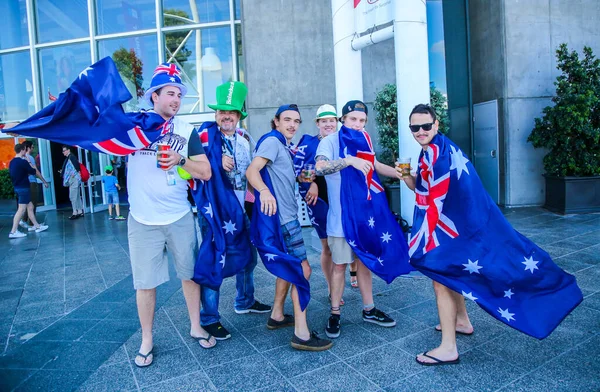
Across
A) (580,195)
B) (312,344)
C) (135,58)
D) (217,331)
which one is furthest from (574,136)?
(135,58)

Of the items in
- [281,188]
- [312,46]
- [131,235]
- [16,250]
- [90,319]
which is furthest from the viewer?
[312,46]

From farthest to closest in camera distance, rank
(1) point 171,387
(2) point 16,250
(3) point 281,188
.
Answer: (2) point 16,250
(3) point 281,188
(1) point 171,387

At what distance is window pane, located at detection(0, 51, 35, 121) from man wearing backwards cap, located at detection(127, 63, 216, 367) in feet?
42.5

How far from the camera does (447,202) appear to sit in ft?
9.62

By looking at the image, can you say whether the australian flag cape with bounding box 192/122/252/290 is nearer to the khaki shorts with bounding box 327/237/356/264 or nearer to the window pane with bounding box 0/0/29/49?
the khaki shorts with bounding box 327/237/356/264

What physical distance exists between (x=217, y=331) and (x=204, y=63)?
32.8ft

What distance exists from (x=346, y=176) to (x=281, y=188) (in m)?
0.55

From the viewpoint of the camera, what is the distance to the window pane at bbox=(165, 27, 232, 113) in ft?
39.7

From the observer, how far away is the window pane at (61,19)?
13211 mm

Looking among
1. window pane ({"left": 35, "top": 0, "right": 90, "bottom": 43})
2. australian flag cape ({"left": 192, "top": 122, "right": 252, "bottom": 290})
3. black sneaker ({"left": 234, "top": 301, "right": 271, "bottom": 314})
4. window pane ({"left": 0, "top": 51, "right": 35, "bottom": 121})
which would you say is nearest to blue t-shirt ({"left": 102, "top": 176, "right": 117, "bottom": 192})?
window pane ({"left": 0, "top": 51, "right": 35, "bottom": 121})

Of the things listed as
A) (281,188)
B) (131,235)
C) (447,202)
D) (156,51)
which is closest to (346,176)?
(281,188)

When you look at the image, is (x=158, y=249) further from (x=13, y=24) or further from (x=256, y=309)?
(x=13, y=24)

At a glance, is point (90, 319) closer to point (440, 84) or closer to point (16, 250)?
point (16, 250)

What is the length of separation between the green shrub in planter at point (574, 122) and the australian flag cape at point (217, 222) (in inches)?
278
